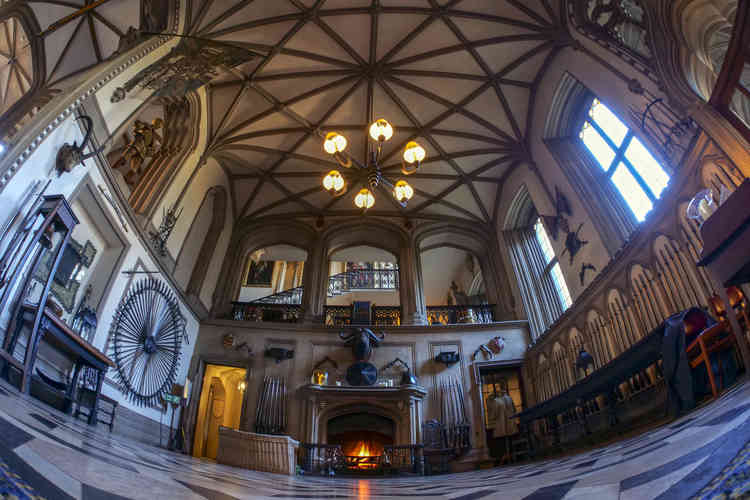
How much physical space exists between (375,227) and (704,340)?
382 inches

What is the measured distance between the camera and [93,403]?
520 centimetres

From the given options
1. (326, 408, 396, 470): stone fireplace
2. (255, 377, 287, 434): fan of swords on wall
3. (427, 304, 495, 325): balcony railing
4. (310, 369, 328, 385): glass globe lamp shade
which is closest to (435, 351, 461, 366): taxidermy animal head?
(427, 304, 495, 325): balcony railing

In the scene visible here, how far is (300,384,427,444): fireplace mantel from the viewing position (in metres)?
8.62

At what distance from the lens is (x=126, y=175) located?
786cm

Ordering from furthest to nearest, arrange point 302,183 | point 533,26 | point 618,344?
point 302,183
point 533,26
point 618,344

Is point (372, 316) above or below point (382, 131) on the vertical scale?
below

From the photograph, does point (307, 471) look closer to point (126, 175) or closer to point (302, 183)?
point (126, 175)

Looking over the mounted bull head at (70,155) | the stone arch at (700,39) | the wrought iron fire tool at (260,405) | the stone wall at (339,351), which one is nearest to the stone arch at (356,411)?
the stone wall at (339,351)

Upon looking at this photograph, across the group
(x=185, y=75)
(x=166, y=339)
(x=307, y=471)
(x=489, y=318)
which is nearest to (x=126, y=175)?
(x=185, y=75)

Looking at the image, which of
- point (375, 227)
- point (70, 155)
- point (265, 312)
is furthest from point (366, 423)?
point (70, 155)

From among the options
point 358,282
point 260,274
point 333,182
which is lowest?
point 333,182

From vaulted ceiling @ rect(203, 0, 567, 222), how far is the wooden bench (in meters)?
5.86

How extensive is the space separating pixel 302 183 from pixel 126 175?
4903 mm

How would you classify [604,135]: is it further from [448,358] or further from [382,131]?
[448,358]
